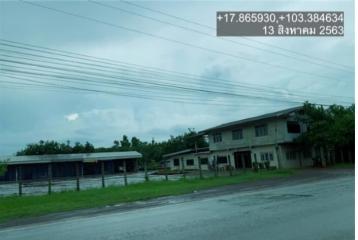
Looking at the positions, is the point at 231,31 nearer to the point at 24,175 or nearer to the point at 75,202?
the point at 75,202

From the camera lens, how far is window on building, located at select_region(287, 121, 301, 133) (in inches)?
1834

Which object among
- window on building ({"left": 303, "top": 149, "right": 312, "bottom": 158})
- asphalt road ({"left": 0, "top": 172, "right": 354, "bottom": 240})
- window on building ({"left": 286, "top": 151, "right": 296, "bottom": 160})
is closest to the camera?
asphalt road ({"left": 0, "top": 172, "right": 354, "bottom": 240})

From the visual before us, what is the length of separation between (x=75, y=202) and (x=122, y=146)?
246ft

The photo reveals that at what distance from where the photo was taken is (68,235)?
9438mm

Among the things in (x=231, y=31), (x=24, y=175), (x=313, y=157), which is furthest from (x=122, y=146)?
(x=231, y=31)

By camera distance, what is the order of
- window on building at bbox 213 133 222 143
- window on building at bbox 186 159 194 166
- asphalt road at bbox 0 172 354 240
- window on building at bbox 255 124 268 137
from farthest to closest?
window on building at bbox 186 159 194 166 → window on building at bbox 213 133 222 143 → window on building at bbox 255 124 268 137 → asphalt road at bbox 0 172 354 240

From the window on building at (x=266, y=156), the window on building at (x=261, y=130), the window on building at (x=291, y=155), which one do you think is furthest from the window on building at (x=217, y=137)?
the window on building at (x=291, y=155)

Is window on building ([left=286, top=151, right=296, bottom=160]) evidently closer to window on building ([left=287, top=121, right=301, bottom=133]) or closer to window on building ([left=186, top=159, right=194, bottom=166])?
window on building ([left=287, top=121, right=301, bottom=133])

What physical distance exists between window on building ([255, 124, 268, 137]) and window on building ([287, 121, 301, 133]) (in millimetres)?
2353

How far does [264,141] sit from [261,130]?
1.24m

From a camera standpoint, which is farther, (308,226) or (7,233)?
(7,233)

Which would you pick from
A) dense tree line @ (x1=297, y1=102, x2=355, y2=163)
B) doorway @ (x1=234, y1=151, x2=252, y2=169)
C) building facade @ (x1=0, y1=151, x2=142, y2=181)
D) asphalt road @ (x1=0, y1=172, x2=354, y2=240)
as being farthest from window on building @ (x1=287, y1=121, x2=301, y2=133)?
asphalt road @ (x1=0, y1=172, x2=354, y2=240)

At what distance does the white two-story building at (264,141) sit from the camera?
46.1m

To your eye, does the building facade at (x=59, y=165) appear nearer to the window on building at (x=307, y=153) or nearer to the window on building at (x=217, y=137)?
the window on building at (x=217, y=137)
